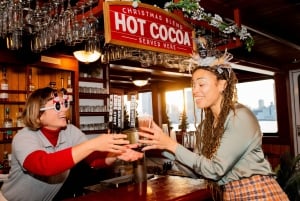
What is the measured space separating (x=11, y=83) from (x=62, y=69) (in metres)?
0.80

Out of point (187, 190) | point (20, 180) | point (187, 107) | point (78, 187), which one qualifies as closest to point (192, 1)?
point (187, 190)

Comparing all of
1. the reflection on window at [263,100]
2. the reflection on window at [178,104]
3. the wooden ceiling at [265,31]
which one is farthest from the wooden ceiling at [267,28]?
the reflection on window at [178,104]

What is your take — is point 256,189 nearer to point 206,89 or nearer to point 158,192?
point 206,89

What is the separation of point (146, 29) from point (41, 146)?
3.84ft

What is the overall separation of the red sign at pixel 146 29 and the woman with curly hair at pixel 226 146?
24.1 inches

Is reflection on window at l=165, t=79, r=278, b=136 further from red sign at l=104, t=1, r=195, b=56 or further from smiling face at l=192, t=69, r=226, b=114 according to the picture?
smiling face at l=192, t=69, r=226, b=114

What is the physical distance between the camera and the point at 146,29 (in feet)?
7.80

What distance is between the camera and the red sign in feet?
6.99

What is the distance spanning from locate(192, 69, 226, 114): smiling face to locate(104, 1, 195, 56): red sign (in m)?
0.63

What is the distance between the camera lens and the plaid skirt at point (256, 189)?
69.5 inches

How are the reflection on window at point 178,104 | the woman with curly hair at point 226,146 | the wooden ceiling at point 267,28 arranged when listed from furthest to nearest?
the reflection on window at point 178,104
the wooden ceiling at point 267,28
the woman with curly hair at point 226,146

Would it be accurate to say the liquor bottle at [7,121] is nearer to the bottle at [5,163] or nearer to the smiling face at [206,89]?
the bottle at [5,163]

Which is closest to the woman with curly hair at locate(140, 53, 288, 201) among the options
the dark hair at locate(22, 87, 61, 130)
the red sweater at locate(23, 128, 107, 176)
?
the red sweater at locate(23, 128, 107, 176)

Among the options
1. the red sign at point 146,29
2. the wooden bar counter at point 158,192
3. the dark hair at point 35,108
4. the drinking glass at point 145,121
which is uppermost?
the red sign at point 146,29
